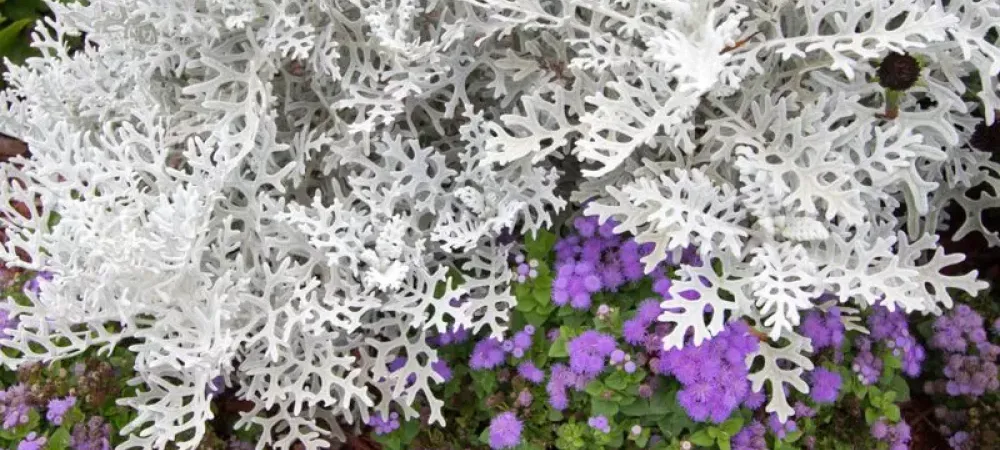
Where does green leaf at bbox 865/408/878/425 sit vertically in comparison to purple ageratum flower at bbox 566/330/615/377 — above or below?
below

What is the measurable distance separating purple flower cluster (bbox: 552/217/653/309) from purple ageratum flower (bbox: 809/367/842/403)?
1.39 feet

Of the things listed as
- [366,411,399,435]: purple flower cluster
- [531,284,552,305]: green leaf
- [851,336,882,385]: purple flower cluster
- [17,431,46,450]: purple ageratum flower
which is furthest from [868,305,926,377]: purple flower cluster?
[17,431,46,450]: purple ageratum flower

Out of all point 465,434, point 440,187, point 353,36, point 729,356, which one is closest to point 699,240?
point 729,356

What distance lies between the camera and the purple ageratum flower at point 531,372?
1.86 meters

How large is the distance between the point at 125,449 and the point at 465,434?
74 centimetres

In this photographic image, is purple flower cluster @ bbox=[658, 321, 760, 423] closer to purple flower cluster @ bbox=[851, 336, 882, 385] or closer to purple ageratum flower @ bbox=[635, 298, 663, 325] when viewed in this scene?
purple ageratum flower @ bbox=[635, 298, 663, 325]

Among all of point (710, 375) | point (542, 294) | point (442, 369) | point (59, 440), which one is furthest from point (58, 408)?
point (710, 375)

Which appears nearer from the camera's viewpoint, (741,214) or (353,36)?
(741,214)

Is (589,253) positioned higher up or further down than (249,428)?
higher up

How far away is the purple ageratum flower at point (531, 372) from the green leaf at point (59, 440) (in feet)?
3.35

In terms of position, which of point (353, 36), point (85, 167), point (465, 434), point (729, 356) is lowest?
point (465, 434)

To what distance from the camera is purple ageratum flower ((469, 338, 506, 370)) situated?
1913mm

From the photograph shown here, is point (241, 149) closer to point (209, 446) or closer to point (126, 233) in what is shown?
point (126, 233)

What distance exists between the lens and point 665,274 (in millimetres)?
1861
